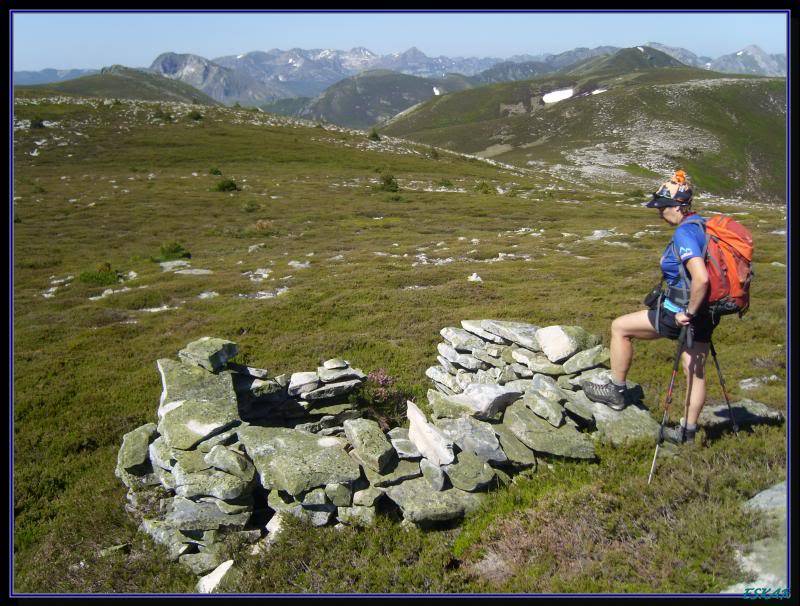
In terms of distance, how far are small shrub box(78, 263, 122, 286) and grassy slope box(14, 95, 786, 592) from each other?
101 centimetres

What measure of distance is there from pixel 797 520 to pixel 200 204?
52055mm

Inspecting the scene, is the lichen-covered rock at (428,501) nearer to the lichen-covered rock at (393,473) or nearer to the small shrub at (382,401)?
the lichen-covered rock at (393,473)

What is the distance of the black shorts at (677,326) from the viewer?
5.96 m

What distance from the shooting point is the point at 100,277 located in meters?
25.2

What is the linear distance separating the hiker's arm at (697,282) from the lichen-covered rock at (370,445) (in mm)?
4694

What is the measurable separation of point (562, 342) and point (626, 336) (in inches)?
76.0

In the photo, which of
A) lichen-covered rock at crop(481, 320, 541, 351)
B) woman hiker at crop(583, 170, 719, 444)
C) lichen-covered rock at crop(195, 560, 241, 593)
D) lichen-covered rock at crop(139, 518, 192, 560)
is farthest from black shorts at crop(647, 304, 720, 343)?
lichen-covered rock at crop(139, 518, 192, 560)

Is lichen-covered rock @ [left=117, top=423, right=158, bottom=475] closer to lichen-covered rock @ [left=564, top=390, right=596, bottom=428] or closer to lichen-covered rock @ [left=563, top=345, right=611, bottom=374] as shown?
lichen-covered rock @ [left=564, top=390, right=596, bottom=428]

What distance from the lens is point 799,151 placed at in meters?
5.09

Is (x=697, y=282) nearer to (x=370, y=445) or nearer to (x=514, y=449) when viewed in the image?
(x=514, y=449)

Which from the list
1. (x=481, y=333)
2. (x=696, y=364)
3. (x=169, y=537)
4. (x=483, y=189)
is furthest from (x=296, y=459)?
(x=483, y=189)
